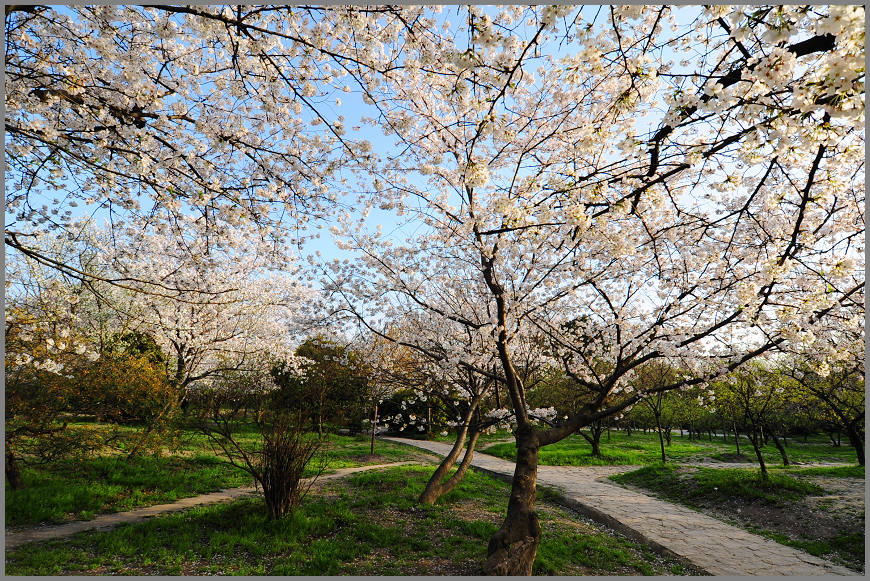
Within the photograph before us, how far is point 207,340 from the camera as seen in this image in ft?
40.2

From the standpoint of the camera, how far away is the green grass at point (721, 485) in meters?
8.03

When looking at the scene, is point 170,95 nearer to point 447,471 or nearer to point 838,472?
point 447,471

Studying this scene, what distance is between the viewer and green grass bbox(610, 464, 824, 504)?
26.3ft

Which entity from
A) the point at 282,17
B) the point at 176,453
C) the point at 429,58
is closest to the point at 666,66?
the point at 429,58

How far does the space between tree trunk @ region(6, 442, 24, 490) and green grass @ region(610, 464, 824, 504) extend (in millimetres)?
11910

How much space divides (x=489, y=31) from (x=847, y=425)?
10285 millimetres

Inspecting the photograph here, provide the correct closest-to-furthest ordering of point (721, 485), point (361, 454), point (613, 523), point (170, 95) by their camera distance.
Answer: point (170, 95) → point (613, 523) → point (721, 485) → point (361, 454)

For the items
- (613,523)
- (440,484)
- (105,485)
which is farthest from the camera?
(440,484)

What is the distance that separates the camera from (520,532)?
4.42 metres

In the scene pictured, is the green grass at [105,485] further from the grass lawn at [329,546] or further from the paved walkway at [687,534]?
the paved walkway at [687,534]

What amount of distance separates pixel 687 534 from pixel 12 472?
1045 centimetres

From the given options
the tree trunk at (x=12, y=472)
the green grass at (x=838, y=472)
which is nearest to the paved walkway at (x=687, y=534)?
the green grass at (x=838, y=472)

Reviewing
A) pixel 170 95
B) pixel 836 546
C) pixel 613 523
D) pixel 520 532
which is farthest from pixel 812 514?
pixel 170 95

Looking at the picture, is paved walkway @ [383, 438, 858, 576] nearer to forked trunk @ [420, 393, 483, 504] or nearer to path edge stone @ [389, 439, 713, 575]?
path edge stone @ [389, 439, 713, 575]
